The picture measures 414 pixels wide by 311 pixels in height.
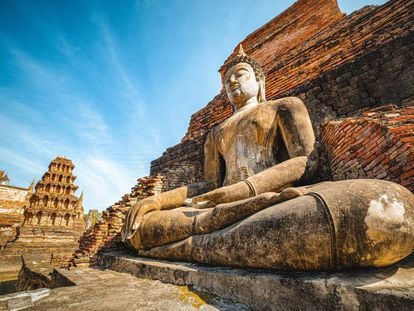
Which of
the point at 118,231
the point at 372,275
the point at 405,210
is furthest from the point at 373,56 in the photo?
the point at 118,231

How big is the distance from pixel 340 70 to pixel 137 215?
368cm

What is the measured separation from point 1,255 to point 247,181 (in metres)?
16.6

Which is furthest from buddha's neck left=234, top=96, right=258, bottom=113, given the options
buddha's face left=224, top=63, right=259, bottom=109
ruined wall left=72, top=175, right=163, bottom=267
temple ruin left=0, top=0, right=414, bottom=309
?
ruined wall left=72, top=175, right=163, bottom=267

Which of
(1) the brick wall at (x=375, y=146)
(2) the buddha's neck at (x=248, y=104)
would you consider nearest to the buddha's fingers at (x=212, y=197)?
(1) the brick wall at (x=375, y=146)

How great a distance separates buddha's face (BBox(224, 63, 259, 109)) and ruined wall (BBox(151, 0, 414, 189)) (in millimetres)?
876

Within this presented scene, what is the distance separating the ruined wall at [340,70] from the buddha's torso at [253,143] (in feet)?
2.64

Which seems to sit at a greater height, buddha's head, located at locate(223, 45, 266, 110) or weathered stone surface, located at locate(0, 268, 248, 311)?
buddha's head, located at locate(223, 45, 266, 110)

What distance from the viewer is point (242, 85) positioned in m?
3.61

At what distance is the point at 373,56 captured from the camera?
10.4 feet

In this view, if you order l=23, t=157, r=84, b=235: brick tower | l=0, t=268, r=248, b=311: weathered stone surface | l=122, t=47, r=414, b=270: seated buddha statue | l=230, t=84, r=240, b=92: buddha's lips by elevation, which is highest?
l=23, t=157, r=84, b=235: brick tower

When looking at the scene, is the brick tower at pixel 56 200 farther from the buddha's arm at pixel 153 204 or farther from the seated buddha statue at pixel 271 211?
the seated buddha statue at pixel 271 211

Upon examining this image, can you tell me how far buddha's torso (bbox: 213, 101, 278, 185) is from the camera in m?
3.00

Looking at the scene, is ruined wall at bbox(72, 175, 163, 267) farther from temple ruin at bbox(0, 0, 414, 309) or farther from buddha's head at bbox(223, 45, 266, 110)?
buddha's head at bbox(223, 45, 266, 110)

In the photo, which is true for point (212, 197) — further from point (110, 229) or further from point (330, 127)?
point (110, 229)
